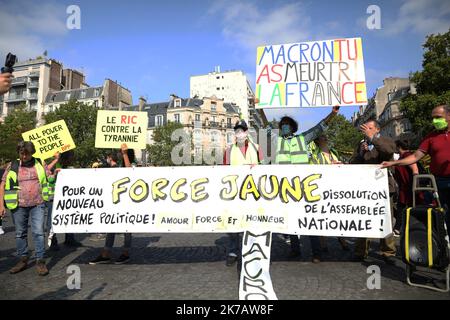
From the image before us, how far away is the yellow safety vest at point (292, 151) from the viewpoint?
5.48 m

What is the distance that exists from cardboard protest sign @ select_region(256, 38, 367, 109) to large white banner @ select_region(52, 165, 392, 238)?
5.22 feet

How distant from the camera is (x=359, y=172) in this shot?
4.34 m

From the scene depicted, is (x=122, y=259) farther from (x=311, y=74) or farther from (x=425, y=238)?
(x=311, y=74)

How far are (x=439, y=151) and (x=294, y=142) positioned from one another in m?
2.16

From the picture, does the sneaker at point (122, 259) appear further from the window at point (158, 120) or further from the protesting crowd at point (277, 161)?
the window at point (158, 120)

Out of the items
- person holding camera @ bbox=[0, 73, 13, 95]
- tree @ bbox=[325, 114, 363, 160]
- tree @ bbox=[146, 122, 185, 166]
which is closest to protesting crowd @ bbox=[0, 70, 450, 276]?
person holding camera @ bbox=[0, 73, 13, 95]

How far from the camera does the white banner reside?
138 inches

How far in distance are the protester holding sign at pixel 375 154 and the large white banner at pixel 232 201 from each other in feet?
2.26

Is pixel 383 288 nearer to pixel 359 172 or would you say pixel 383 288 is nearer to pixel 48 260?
pixel 359 172

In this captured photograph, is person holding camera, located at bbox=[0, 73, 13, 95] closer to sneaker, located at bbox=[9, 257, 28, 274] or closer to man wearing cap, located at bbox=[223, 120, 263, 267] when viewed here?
sneaker, located at bbox=[9, 257, 28, 274]

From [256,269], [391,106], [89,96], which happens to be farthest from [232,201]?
[391,106]
